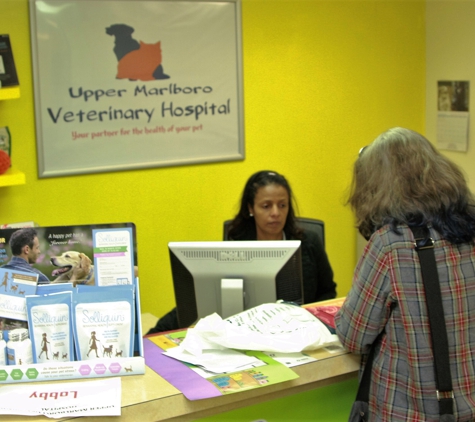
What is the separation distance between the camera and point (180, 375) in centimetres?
182

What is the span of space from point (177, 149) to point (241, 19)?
83 cm

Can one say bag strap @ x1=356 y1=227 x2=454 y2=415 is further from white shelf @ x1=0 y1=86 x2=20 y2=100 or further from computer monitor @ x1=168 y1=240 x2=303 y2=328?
white shelf @ x1=0 y1=86 x2=20 y2=100

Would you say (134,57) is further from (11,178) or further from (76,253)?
(76,253)

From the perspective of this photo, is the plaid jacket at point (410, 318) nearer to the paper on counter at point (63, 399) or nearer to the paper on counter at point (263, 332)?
the paper on counter at point (263, 332)

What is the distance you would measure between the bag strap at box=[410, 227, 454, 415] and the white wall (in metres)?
2.33

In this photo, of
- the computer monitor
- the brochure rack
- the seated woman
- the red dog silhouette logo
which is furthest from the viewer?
the red dog silhouette logo

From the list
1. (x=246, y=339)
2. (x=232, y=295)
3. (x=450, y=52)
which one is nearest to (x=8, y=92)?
(x=232, y=295)

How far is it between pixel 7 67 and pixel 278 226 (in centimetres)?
142

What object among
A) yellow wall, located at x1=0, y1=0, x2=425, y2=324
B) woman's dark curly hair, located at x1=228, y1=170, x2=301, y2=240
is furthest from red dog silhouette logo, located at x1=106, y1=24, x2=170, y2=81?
woman's dark curly hair, located at x1=228, y1=170, x2=301, y2=240

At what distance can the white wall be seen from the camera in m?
4.01

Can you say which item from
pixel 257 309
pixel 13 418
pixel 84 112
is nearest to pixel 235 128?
pixel 84 112

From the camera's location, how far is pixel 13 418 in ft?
5.29

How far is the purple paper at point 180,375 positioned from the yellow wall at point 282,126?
1.70 m

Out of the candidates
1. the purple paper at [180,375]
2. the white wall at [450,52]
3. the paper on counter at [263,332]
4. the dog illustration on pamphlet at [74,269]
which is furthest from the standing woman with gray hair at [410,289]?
the white wall at [450,52]
